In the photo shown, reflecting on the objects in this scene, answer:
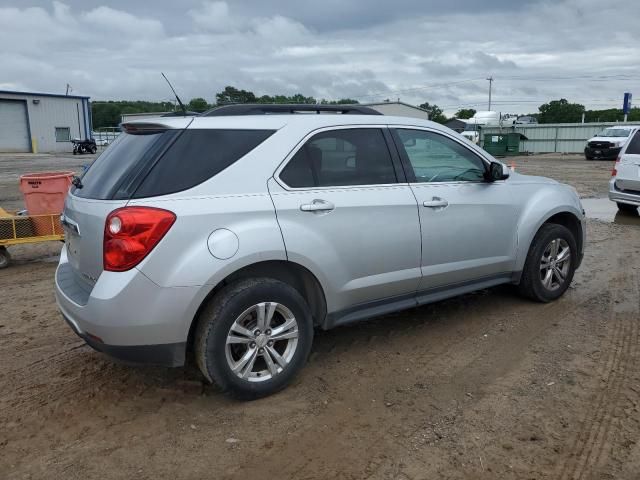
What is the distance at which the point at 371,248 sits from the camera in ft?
13.1

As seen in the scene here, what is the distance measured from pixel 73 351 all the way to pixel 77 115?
53093mm

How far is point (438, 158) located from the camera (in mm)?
4699

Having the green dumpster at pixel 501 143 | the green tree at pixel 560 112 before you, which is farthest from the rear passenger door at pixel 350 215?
the green tree at pixel 560 112

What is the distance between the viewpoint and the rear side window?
420 inches

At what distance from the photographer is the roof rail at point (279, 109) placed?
3824mm

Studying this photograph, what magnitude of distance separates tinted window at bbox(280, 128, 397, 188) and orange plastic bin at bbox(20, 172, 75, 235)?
483 centimetres

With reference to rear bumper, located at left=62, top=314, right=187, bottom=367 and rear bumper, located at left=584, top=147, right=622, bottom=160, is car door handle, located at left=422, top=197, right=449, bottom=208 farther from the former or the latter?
rear bumper, located at left=584, top=147, right=622, bottom=160

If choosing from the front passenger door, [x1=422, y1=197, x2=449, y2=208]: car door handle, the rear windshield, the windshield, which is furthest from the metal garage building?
[x1=422, y1=197, x2=449, y2=208]: car door handle

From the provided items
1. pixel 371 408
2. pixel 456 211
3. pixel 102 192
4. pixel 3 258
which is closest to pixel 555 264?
pixel 456 211

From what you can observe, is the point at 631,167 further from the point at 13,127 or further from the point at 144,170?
the point at 13,127

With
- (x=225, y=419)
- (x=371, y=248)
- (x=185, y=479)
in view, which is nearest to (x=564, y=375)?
(x=371, y=248)

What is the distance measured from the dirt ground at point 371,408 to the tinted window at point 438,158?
4.26 feet

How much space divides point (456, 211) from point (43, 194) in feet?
18.1

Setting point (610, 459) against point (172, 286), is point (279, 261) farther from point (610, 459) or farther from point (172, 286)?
point (610, 459)
